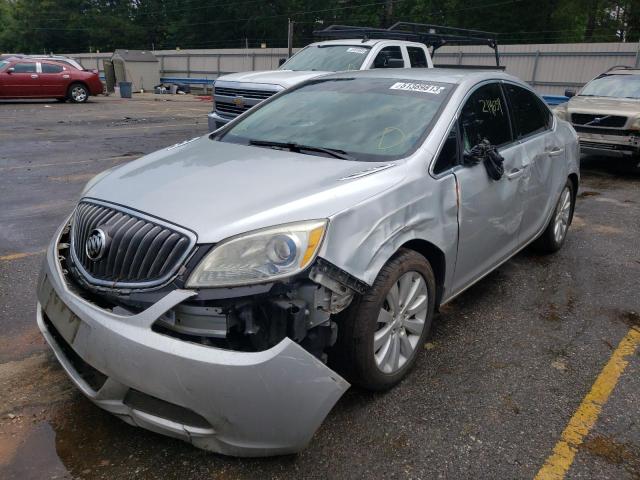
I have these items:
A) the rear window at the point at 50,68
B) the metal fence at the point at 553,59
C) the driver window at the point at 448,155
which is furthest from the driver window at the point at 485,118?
the rear window at the point at 50,68

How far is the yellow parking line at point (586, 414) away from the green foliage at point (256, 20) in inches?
1496

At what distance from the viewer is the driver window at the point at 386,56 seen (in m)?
8.98

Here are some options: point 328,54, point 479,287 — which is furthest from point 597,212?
point 328,54

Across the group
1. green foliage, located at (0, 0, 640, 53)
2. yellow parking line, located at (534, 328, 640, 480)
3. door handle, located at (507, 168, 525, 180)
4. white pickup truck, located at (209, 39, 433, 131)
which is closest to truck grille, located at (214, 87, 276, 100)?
white pickup truck, located at (209, 39, 433, 131)

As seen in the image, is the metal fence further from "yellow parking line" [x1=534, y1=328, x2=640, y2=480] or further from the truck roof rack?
"yellow parking line" [x1=534, y1=328, x2=640, y2=480]

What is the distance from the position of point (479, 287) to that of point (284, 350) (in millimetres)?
2675

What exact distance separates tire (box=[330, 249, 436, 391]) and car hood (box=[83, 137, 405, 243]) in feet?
1.38

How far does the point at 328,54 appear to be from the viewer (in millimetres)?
9344

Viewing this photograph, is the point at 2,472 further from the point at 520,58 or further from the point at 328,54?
the point at 520,58

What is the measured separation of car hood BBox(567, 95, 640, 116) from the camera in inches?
338

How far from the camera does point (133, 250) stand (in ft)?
7.43

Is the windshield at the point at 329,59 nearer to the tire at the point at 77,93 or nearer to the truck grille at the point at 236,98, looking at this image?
the truck grille at the point at 236,98

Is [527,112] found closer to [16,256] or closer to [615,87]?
[16,256]

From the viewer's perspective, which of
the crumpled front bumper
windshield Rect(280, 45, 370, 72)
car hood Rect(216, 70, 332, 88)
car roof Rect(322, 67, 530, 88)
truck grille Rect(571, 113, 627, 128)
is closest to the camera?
the crumpled front bumper
